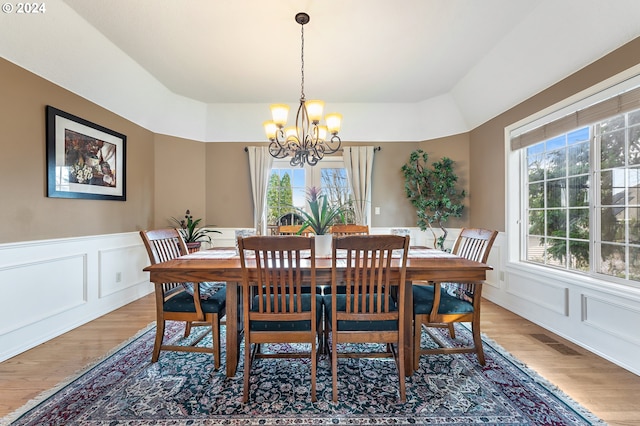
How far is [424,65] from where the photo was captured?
331 centimetres

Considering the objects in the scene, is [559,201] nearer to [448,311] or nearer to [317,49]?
[448,311]

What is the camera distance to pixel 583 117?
2.43m

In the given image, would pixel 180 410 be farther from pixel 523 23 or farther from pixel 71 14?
pixel 523 23

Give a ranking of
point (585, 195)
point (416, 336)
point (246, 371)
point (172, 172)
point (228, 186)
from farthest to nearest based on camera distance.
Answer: point (228, 186) → point (172, 172) → point (585, 195) → point (416, 336) → point (246, 371)

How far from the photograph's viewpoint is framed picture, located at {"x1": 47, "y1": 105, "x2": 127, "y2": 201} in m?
2.63

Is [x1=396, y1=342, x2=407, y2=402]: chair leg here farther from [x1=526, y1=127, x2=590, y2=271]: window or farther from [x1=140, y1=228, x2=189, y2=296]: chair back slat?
[x1=526, y1=127, x2=590, y2=271]: window

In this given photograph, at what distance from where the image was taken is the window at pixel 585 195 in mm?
2184

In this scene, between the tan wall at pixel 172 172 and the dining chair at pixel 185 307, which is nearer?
the dining chair at pixel 185 307

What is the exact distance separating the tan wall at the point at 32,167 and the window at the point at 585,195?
480 centimetres

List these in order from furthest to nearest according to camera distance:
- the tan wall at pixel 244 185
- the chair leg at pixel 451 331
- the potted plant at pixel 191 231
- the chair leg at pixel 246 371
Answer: the tan wall at pixel 244 185, the potted plant at pixel 191 231, the chair leg at pixel 451 331, the chair leg at pixel 246 371

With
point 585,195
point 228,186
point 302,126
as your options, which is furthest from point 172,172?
point 585,195

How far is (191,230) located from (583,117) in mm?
4668

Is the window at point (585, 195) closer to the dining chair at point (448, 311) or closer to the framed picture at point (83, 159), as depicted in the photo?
the dining chair at point (448, 311)

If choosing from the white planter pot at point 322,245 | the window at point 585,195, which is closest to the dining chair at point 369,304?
the white planter pot at point 322,245
